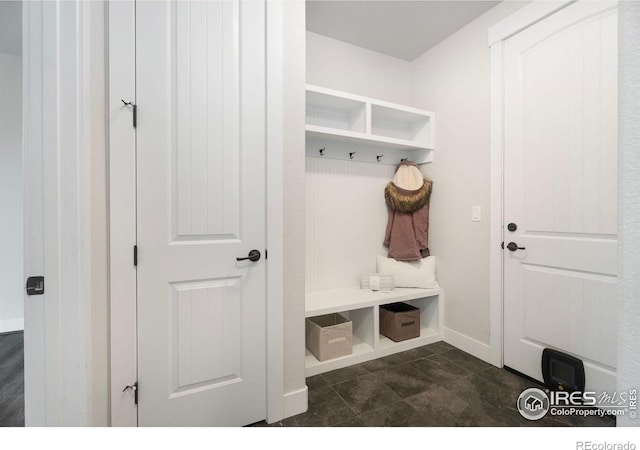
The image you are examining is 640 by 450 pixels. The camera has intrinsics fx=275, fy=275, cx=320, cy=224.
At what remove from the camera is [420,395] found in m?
1.68

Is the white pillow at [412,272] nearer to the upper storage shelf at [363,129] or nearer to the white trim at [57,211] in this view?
the upper storage shelf at [363,129]

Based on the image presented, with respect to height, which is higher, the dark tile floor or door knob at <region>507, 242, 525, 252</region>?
door knob at <region>507, 242, 525, 252</region>

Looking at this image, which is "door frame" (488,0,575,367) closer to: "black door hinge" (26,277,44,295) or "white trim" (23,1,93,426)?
"white trim" (23,1,93,426)

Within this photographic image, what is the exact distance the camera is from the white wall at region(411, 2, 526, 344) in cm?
212

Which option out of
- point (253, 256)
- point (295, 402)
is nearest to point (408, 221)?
point (253, 256)

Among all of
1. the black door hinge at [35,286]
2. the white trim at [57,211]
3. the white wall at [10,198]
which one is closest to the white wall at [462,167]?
the white trim at [57,211]

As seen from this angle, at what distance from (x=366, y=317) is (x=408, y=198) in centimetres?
110

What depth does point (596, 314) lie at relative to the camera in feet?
5.11

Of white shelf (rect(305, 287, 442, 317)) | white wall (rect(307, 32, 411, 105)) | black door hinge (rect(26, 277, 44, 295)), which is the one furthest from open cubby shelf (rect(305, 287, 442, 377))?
white wall (rect(307, 32, 411, 105))

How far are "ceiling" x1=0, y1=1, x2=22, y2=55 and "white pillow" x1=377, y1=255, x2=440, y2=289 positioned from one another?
3480 millimetres

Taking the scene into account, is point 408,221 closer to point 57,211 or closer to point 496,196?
point 496,196

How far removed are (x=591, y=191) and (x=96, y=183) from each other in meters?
2.53

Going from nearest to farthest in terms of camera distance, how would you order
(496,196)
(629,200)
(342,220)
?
(629,200) → (496,196) → (342,220)

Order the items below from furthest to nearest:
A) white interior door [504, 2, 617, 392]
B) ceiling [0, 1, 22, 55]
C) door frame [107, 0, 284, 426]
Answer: ceiling [0, 1, 22, 55], white interior door [504, 2, 617, 392], door frame [107, 0, 284, 426]
